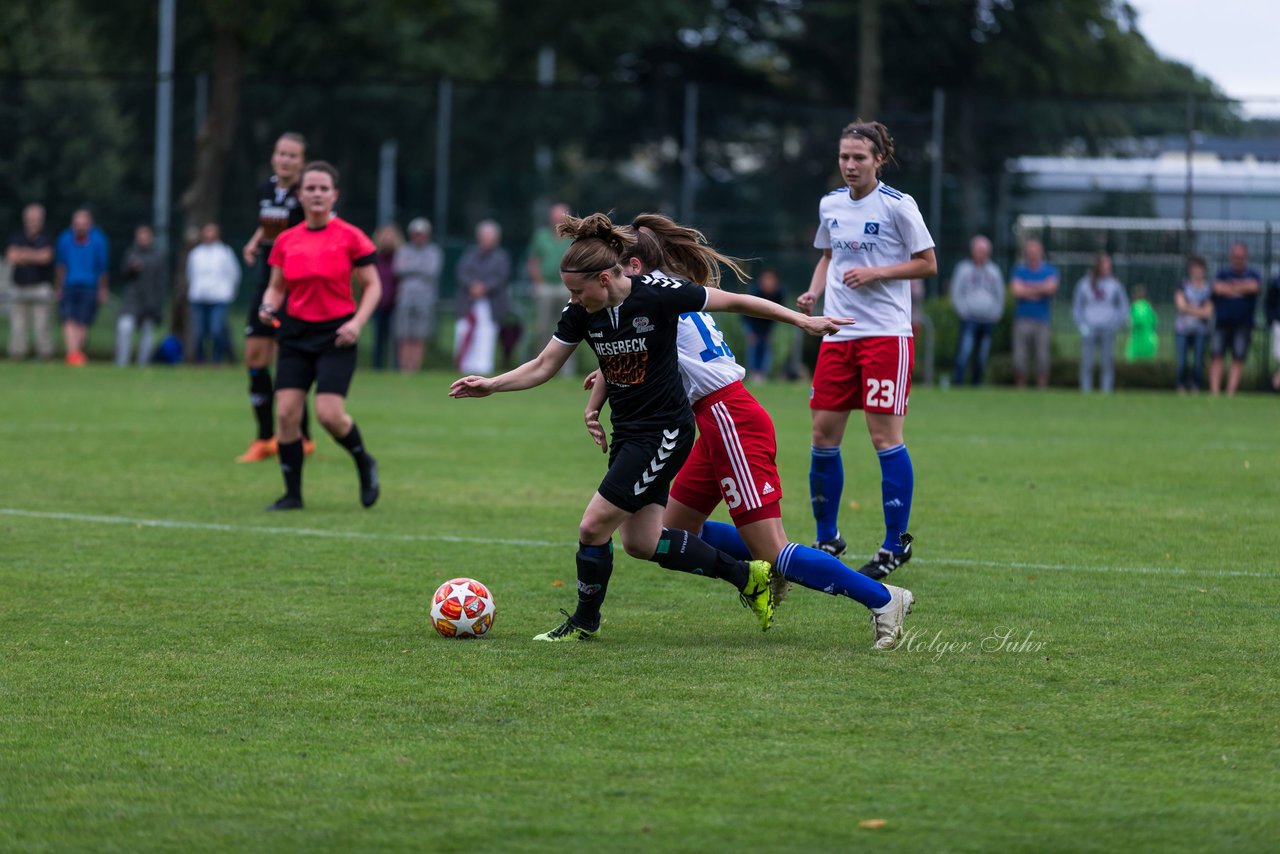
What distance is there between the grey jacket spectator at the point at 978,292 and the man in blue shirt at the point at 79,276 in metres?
12.0

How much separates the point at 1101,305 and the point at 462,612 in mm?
17379

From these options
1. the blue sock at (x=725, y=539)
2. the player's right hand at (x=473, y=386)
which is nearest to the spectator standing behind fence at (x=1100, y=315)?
the blue sock at (x=725, y=539)

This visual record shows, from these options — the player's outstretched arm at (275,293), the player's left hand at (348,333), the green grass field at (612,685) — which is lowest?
the green grass field at (612,685)

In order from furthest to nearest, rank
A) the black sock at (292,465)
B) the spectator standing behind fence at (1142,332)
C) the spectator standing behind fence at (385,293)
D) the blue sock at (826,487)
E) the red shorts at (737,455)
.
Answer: the spectator standing behind fence at (385,293) → the spectator standing behind fence at (1142,332) → the black sock at (292,465) → the blue sock at (826,487) → the red shorts at (737,455)

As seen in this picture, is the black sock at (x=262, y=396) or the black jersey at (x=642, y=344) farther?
the black sock at (x=262, y=396)

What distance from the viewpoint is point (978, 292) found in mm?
22703

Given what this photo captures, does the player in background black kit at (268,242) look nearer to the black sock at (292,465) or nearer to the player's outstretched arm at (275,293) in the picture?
the black sock at (292,465)

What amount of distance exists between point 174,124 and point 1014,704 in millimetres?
24793

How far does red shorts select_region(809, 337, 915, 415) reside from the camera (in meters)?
8.25

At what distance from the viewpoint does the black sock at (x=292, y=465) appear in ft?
34.1

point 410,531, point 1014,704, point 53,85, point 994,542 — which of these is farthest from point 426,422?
point 53,85

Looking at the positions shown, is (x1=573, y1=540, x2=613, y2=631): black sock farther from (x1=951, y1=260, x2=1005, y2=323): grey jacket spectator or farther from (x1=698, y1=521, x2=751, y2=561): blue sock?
→ (x1=951, y1=260, x2=1005, y2=323): grey jacket spectator

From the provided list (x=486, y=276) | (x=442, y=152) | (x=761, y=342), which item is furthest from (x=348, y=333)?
(x=442, y=152)

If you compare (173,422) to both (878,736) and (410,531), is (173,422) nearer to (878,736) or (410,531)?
(410,531)
